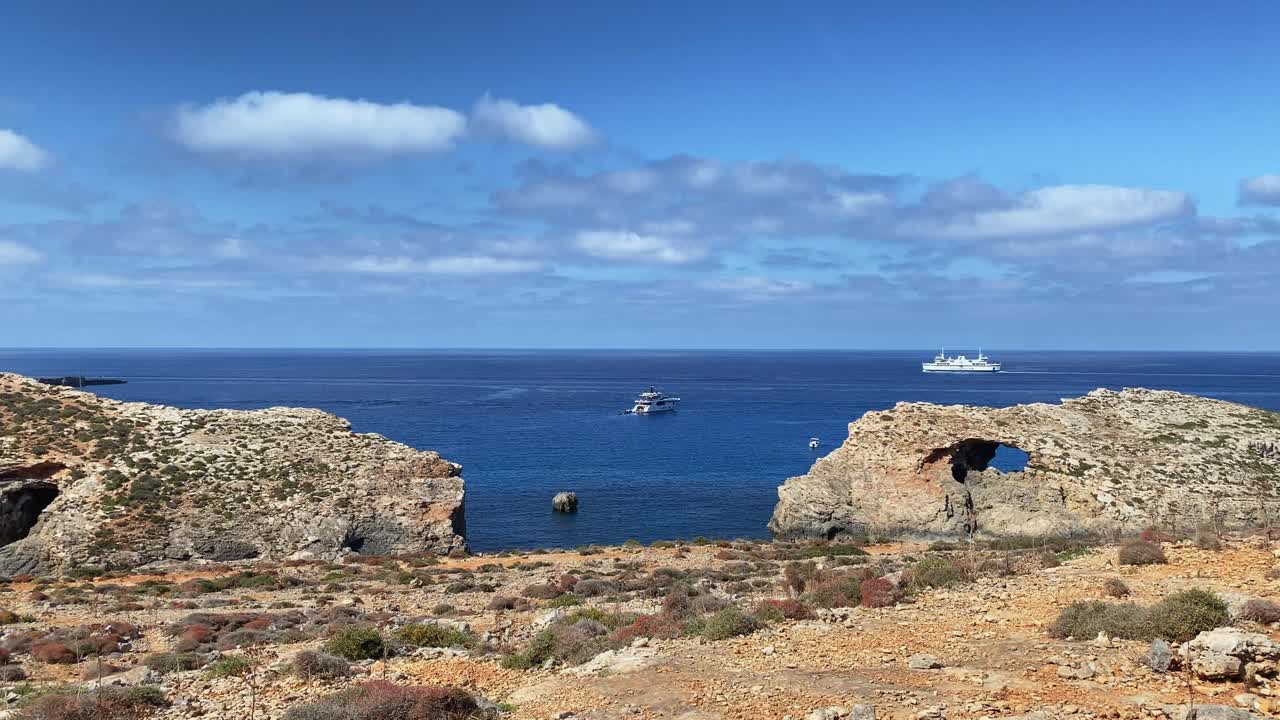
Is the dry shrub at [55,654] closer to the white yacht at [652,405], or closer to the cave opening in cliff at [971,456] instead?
the cave opening in cliff at [971,456]

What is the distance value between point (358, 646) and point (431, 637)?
2.09m

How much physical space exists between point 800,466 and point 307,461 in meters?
46.8

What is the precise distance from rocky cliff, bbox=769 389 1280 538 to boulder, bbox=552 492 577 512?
15425mm

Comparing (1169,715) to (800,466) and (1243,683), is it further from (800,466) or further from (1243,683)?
(800,466)

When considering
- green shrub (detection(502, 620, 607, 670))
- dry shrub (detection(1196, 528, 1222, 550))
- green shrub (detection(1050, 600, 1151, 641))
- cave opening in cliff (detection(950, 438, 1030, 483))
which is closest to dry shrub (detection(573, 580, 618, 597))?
green shrub (detection(502, 620, 607, 670))

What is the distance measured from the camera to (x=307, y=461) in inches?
1671

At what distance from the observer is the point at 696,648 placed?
14.3m

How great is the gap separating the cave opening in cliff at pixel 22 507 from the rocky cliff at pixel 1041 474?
126 feet

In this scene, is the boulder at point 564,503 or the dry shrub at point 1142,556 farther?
the boulder at point 564,503

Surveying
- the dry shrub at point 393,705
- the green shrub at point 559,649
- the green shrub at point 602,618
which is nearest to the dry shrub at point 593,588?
the green shrub at point 602,618

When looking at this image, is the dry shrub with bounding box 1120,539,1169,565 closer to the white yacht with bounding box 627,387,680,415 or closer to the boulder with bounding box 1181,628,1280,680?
the boulder with bounding box 1181,628,1280,680

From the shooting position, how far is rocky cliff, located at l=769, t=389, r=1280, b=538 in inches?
1609

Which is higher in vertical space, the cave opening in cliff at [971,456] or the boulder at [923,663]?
the boulder at [923,663]

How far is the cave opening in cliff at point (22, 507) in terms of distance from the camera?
36041 millimetres
